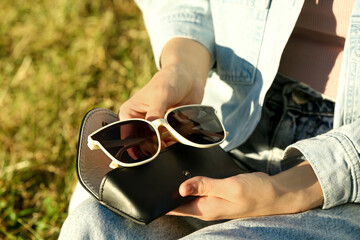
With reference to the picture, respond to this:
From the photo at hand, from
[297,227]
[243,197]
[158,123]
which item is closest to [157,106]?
[158,123]

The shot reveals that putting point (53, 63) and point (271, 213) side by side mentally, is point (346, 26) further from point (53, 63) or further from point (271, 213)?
point (53, 63)

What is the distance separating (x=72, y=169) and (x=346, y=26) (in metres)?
1.11

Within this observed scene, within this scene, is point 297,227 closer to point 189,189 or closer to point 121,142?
point 189,189

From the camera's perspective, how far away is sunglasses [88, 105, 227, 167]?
98 cm

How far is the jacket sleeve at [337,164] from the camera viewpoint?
1074 millimetres

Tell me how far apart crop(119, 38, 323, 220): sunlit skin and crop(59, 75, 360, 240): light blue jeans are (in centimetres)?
3

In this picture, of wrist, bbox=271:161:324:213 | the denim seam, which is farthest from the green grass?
the denim seam

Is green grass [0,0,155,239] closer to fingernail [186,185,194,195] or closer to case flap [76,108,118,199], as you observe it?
case flap [76,108,118,199]

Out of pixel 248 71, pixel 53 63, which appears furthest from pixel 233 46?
pixel 53 63

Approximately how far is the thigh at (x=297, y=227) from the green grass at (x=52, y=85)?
801mm

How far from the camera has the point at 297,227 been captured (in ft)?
3.23

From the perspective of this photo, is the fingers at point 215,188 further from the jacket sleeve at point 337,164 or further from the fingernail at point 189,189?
the jacket sleeve at point 337,164

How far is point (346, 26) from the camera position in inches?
47.4

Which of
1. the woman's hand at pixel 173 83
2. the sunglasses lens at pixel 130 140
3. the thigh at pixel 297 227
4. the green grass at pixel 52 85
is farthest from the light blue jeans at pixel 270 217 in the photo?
the green grass at pixel 52 85
